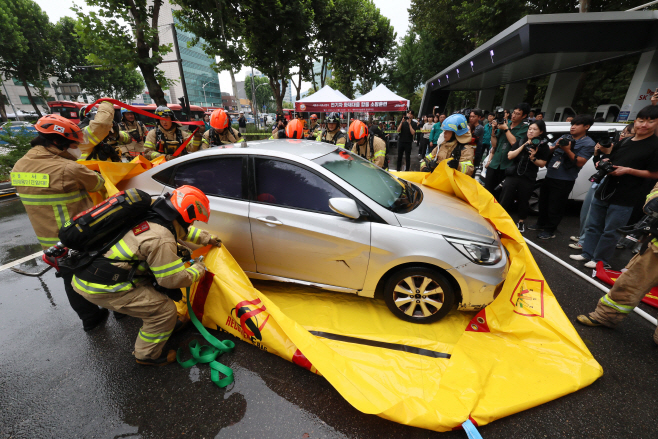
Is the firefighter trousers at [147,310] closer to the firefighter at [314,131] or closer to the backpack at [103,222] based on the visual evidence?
the backpack at [103,222]

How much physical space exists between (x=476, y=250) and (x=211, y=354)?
229cm

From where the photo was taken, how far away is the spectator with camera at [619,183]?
9.61 ft

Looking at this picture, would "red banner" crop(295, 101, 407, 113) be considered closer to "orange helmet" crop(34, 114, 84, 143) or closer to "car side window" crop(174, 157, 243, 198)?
"car side window" crop(174, 157, 243, 198)

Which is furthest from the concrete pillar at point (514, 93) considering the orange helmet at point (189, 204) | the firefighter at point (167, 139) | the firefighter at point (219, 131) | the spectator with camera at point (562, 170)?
the orange helmet at point (189, 204)

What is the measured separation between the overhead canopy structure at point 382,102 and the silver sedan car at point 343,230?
1071cm

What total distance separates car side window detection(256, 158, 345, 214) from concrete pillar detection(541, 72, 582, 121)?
1703 centimetres

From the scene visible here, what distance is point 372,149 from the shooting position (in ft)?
18.5

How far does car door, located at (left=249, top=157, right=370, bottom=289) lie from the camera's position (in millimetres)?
2402

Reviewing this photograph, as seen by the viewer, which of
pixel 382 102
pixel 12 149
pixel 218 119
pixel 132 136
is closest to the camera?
pixel 218 119

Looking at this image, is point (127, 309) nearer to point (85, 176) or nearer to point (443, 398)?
point (85, 176)

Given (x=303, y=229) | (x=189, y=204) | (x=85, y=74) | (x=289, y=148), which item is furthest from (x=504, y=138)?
(x=85, y=74)

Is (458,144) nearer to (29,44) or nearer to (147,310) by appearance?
(147,310)

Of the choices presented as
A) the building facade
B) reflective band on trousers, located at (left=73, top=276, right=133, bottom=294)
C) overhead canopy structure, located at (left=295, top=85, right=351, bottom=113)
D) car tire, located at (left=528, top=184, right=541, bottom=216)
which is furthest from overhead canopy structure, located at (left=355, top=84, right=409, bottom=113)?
the building facade

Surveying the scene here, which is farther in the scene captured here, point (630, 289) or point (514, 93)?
point (514, 93)
